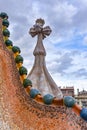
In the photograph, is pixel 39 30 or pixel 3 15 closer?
pixel 3 15

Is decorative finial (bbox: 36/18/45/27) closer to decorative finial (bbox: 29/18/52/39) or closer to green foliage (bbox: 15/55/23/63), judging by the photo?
decorative finial (bbox: 29/18/52/39)

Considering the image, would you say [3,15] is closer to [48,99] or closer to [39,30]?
[48,99]

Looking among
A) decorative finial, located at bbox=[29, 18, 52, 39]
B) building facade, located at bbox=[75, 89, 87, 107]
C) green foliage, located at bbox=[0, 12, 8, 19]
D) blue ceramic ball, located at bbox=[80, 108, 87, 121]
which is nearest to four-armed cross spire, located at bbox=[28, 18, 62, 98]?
decorative finial, located at bbox=[29, 18, 52, 39]

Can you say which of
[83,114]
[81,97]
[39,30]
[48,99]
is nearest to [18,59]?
[48,99]

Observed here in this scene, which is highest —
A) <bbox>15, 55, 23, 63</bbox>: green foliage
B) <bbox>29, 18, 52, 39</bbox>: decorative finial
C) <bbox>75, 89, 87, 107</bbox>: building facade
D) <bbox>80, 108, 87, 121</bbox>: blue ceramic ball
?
<bbox>75, 89, 87, 107</bbox>: building facade

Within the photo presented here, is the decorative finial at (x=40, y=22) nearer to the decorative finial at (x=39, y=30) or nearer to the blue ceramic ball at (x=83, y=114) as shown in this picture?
the decorative finial at (x=39, y=30)

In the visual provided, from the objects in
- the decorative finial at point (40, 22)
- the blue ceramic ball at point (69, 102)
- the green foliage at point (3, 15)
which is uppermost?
the decorative finial at point (40, 22)

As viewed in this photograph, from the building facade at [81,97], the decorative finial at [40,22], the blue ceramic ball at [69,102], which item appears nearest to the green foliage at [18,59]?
the blue ceramic ball at [69,102]

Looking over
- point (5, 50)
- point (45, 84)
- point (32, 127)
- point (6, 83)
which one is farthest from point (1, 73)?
point (45, 84)

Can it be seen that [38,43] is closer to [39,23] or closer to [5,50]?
[39,23]

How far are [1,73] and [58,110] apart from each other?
0.68 m

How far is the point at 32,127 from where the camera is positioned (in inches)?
123

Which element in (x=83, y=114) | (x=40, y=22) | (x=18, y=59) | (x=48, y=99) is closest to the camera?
(x=83, y=114)

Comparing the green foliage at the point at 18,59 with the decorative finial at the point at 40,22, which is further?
the decorative finial at the point at 40,22
